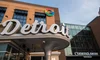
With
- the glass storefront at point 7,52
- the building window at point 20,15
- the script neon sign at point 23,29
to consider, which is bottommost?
the glass storefront at point 7,52

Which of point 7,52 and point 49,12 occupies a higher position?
point 49,12

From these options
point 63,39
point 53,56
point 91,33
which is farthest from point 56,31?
point 91,33

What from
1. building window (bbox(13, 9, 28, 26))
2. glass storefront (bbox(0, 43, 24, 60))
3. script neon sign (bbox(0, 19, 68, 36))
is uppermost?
→ building window (bbox(13, 9, 28, 26))

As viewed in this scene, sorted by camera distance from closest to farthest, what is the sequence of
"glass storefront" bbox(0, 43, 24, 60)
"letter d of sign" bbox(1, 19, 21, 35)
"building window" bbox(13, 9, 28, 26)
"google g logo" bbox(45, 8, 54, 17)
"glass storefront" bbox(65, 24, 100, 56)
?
1. "glass storefront" bbox(0, 43, 24, 60)
2. "letter d of sign" bbox(1, 19, 21, 35)
3. "building window" bbox(13, 9, 28, 26)
4. "google g logo" bbox(45, 8, 54, 17)
5. "glass storefront" bbox(65, 24, 100, 56)

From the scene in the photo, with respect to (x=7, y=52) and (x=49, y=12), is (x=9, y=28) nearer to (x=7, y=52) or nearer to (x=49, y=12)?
(x=7, y=52)

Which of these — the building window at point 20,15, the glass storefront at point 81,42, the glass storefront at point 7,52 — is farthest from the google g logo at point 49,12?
the glass storefront at point 7,52

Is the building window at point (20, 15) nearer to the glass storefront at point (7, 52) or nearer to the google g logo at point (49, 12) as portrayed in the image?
the google g logo at point (49, 12)

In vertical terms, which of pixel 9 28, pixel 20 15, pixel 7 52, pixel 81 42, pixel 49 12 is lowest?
pixel 7 52

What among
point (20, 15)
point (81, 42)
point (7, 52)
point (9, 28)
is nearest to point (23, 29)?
point (9, 28)

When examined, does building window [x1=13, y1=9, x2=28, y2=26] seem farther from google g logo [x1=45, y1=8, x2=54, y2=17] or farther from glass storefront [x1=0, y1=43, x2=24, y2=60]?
glass storefront [x1=0, y1=43, x2=24, y2=60]

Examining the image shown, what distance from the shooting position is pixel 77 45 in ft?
107

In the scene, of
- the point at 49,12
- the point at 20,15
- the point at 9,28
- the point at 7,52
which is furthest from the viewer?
the point at 49,12

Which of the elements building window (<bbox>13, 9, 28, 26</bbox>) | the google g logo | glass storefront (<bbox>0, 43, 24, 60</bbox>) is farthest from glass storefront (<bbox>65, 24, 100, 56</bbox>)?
glass storefront (<bbox>0, 43, 24, 60</bbox>)

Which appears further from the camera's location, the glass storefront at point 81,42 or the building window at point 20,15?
the glass storefront at point 81,42
